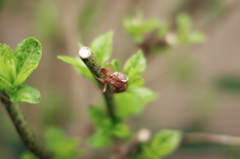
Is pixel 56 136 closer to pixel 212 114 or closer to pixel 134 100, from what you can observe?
pixel 134 100

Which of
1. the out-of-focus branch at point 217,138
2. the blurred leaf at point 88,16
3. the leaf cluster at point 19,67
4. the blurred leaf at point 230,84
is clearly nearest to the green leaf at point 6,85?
the leaf cluster at point 19,67

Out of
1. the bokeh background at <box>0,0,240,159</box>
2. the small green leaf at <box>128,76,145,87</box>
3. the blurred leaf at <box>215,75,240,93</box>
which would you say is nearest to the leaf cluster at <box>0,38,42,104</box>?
the small green leaf at <box>128,76,145,87</box>

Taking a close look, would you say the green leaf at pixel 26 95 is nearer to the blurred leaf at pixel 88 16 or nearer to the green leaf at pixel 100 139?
the green leaf at pixel 100 139

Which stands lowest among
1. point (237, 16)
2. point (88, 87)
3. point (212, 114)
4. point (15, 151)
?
point (15, 151)

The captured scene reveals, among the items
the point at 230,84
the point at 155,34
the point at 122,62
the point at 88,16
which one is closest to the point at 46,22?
the point at 88,16

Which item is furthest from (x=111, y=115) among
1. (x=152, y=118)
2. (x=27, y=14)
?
(x=27, y=14)

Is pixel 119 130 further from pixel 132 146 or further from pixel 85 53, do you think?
pixel 85 53

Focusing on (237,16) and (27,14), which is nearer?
(27,14)
